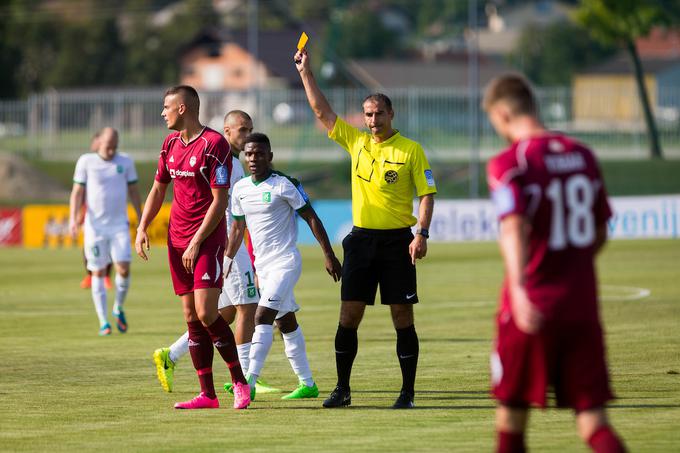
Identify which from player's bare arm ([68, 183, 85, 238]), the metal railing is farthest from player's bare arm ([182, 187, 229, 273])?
the metal railing

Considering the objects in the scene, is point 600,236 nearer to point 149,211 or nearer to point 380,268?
point 380,268

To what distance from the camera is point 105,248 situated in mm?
16797

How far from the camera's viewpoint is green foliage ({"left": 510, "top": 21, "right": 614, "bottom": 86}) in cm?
9688

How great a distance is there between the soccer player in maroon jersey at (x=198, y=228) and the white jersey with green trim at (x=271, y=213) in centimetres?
52

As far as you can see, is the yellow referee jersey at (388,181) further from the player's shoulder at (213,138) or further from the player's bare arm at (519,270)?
the player's bare arm at (519,270)

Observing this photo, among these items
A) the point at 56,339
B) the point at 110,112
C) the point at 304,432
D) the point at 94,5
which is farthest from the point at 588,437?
the point at 94,5

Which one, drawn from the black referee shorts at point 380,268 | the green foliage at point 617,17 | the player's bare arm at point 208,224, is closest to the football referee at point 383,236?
the black referee shorts at point 380,268

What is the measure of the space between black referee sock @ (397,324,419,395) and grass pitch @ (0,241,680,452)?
21 centimetres

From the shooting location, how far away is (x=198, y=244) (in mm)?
9844

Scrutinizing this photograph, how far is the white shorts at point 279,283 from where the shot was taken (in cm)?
1042

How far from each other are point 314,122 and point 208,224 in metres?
41.2

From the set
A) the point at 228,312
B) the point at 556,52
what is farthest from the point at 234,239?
the point at 556,52

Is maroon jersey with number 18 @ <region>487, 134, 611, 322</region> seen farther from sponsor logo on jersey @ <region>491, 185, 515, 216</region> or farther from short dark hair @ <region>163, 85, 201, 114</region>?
short dark hair @ <region>163, 85, 201, 114</region>

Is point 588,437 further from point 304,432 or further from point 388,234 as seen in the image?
point 388,234
